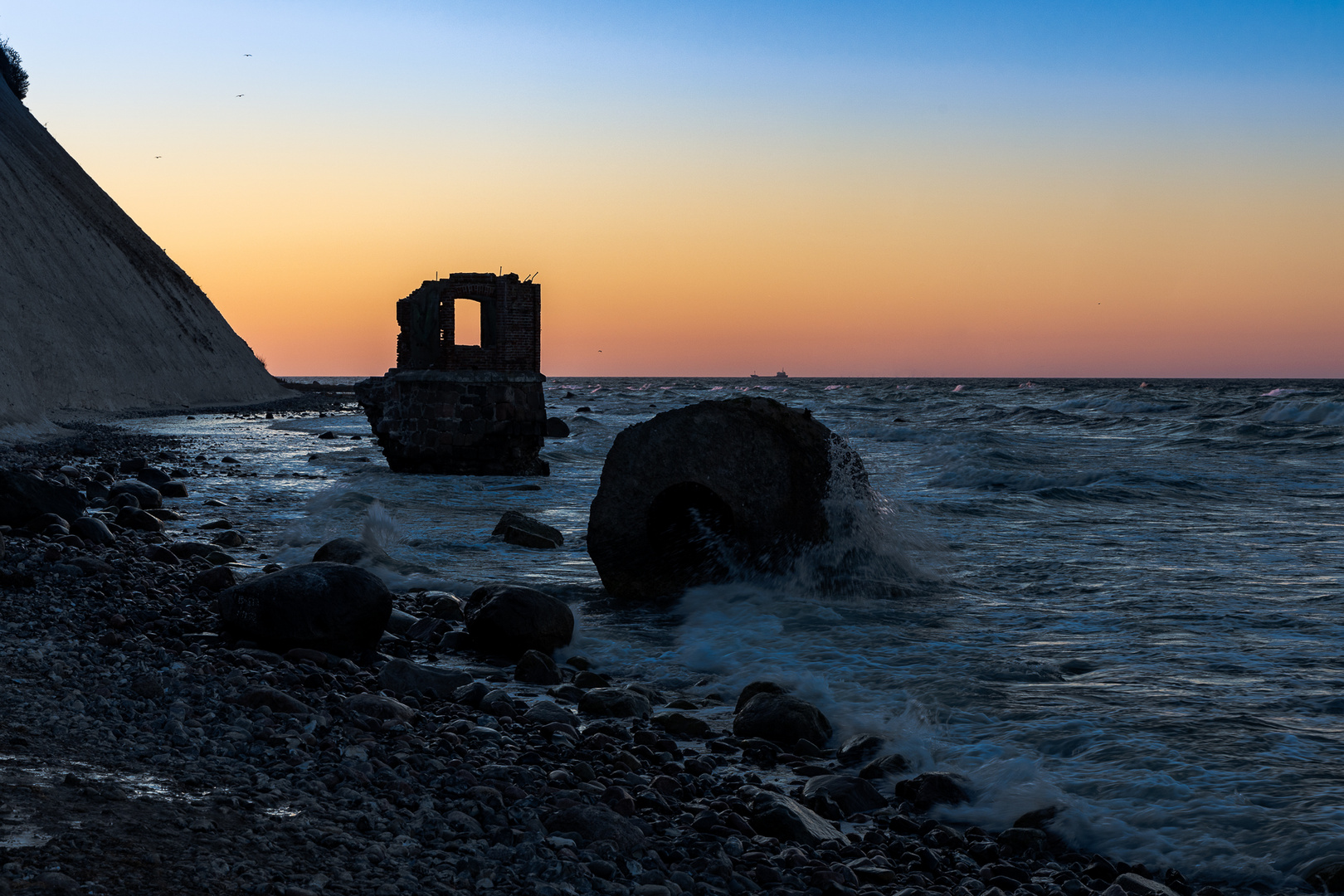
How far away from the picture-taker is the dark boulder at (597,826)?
3768 mm

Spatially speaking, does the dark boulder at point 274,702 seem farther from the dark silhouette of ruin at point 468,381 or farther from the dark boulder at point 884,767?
the dark silhouette of ruin at point 468,381

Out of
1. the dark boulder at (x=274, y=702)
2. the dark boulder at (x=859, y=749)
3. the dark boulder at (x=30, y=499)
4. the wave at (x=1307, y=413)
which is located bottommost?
the dark boulder at (x=859, y=749)

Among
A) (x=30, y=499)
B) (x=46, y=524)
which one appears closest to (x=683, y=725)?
(x=46, y=524)

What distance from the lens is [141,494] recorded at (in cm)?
1302

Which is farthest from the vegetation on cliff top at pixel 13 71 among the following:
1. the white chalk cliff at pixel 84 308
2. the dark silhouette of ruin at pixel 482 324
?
the dark silhouette of ruin at pixel 482 324

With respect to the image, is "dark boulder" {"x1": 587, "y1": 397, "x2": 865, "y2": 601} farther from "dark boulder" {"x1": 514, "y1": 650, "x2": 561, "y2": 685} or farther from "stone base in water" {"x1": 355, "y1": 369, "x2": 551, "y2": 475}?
"stone base in water" {"x1": 355, "y1": 369, "x2": 551, "y2": 475}

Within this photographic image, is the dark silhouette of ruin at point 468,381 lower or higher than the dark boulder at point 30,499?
higher

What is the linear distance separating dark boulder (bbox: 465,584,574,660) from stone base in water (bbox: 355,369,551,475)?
1282 cm

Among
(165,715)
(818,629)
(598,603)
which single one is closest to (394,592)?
(598,603)

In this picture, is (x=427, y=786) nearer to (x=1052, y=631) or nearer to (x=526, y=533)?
(x=1052, y=631)

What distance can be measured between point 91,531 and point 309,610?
13.9ft

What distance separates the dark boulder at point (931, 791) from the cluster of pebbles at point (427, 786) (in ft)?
0.04

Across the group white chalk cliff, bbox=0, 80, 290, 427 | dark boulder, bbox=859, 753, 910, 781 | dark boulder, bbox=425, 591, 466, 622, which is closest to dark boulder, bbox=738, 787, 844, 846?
dark boulder, bbox=859, 753, 910, 781

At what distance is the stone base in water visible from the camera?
19.9 meters
